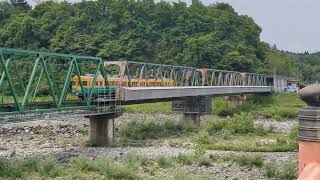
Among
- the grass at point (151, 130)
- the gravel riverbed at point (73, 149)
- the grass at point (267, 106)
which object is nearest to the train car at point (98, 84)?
the gravel riverbed at point (73, 149)

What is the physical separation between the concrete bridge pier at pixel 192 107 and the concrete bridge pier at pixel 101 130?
23.1m

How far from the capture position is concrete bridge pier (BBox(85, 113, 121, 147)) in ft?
141

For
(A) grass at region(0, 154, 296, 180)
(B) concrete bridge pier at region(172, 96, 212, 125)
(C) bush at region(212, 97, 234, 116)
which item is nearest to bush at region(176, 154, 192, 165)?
(A) grass at region(0, 154, 296, 180)

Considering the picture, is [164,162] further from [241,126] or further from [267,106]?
[267,106]

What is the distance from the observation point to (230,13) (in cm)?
14250

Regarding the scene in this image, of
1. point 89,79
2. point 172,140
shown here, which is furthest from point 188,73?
point 89,79

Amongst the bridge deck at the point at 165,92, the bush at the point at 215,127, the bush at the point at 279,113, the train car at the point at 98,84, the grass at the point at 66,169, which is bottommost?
the bush at the point at 279,113

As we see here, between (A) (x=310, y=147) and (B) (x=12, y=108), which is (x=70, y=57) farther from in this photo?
(A) (x=310, y=147)

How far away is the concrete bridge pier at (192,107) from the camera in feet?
216

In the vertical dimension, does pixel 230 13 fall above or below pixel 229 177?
above

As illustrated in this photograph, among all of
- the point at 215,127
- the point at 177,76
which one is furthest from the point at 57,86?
the point at 177,76

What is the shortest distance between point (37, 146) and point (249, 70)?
86780mm

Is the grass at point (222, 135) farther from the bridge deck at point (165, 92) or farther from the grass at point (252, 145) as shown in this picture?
the bridge deck at point (165, 92)

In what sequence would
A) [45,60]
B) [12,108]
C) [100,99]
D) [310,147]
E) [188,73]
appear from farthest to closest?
[188,73]
[100,99]
[45,60]
[12,108]
[310,147]
